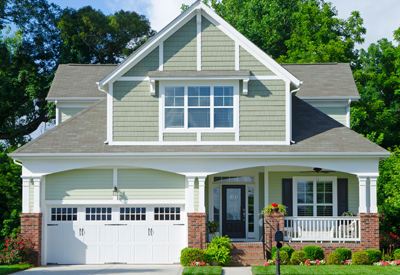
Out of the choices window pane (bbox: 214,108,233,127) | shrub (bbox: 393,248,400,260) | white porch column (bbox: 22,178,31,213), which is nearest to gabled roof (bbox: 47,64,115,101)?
white porch column (bbox: 22,178,31,213)

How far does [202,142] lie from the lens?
26359 millimetres

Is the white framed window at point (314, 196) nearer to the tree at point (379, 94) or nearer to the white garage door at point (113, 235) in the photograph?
the white garage door at point (113, 235)

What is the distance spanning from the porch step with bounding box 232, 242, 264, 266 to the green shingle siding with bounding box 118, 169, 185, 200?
2.77 metres

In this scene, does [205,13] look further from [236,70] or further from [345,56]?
[345,56]

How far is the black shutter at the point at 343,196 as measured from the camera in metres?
27.6

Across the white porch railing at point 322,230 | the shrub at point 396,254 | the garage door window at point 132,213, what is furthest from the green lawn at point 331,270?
the garage door window at point 132,213

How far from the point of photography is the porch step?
82.8 ft

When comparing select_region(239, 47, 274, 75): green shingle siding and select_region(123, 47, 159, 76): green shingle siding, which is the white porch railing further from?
select_region(123, 47, 159, 76): green shingle siding

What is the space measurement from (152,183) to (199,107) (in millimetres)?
3211

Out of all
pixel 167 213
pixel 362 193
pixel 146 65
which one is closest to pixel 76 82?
pixel 146 65

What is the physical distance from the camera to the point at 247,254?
25359 mm

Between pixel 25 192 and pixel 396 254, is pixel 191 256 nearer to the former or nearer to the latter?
pixel 25 192

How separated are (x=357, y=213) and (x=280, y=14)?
27.1 meters

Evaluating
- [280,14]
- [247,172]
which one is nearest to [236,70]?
[247,172]
